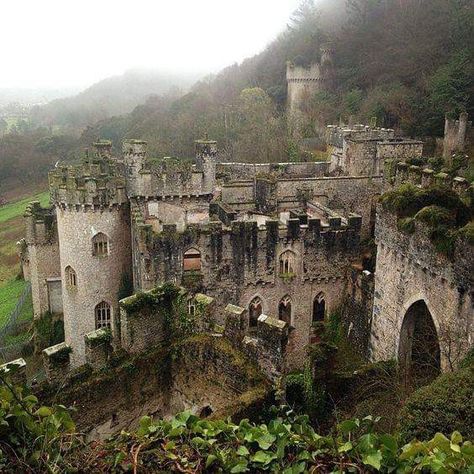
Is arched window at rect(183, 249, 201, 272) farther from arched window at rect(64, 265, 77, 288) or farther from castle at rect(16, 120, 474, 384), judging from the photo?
arched window at rect(64, 265, 77, 288)

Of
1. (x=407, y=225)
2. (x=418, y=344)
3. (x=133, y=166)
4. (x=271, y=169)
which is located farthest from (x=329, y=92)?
(x=418, y=344)

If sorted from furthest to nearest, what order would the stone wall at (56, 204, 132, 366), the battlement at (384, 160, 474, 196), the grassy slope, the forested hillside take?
1. the forested hillside
2. the grassy slope
3. the stone wall at (56, 204, 132, 366)
4. the battlement at (384, 160, 474, 196)

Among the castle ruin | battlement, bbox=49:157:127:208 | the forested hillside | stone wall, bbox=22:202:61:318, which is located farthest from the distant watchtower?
battlement, bbox=49:157:127:208

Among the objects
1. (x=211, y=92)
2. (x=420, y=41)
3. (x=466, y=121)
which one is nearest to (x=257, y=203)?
(x=466, y=121)

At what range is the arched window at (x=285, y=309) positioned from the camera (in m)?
24.6

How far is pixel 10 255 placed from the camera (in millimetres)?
55906

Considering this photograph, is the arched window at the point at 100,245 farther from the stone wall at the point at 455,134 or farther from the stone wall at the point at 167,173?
the stone wall at the point at 455,134

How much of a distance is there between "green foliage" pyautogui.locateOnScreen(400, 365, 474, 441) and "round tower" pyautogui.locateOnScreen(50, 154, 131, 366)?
17447 millimetres

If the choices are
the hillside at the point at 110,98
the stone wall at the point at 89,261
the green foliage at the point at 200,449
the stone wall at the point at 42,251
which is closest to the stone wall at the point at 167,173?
the stone wall at the point at 89,261

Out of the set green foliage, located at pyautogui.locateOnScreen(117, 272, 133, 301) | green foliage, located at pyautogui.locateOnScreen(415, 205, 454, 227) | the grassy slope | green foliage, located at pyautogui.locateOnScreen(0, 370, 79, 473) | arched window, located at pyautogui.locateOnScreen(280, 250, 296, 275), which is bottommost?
the grassy slope

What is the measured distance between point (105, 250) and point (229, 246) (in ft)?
20.7

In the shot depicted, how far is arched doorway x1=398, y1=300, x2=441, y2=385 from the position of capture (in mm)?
16719

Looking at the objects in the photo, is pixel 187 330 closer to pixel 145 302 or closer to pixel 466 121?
pixel 145 302

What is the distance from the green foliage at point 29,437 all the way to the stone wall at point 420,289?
11.4 metres
